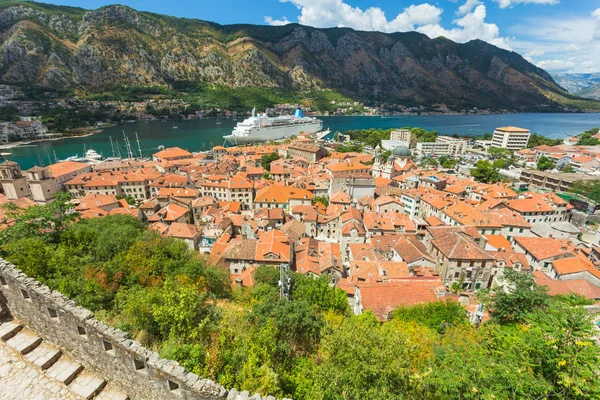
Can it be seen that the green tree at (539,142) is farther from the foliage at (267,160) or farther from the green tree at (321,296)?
the green tree at (321,296)

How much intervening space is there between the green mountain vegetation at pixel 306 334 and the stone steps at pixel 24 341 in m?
3.52

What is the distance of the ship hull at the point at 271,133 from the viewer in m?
137

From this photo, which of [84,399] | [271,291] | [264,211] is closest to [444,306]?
[271,291]

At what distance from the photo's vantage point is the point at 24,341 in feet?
34.1

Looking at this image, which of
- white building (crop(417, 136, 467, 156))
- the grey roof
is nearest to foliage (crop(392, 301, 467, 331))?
the grey roof

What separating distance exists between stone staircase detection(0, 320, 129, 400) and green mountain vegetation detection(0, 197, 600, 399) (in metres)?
2.07

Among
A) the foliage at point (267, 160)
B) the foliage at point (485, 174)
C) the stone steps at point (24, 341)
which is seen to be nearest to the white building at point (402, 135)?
the foliage at point (485, 174)

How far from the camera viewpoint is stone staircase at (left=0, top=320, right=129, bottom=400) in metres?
9.44

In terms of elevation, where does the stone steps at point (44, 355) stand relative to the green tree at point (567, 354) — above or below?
below

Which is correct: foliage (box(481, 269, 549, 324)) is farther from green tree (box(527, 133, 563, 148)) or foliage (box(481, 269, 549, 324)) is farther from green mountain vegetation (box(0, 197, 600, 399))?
green tree (box(527, 133, 563, 148))

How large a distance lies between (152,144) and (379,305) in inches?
5314

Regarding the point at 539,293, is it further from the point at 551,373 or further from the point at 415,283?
the point at 551,373

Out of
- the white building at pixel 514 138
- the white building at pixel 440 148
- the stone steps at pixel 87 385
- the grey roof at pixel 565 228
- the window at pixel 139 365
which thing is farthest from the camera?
the white building at pixel 514 138

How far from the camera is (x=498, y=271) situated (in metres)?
35.7
